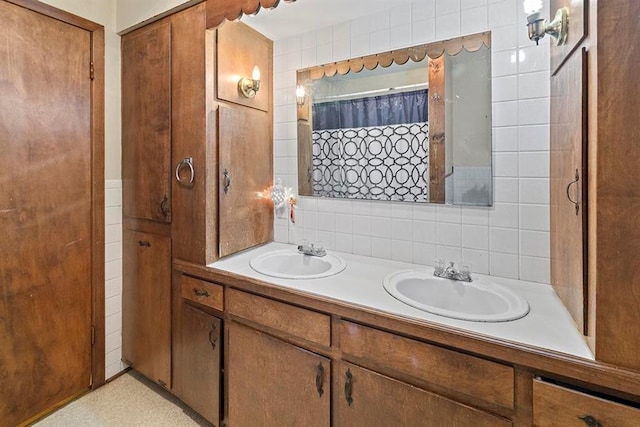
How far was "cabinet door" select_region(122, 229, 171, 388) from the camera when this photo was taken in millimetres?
1729

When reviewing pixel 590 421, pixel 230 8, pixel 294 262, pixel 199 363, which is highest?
pixel 230 8

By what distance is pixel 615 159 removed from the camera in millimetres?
720

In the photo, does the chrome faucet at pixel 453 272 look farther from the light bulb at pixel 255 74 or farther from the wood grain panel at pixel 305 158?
the light bulb at pixel 255 74

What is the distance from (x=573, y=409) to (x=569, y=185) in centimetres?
63

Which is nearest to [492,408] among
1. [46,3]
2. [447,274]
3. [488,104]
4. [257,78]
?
[447,274]

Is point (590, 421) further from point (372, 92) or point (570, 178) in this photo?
point (372, 92)

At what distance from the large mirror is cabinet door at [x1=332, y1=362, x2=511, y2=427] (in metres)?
0.86

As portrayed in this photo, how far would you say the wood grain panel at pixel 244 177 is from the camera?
1631 millimetres

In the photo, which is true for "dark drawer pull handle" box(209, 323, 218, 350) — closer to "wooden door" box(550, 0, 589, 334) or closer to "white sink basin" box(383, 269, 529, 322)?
"white sink basin" box(383, 269, 529, 322)

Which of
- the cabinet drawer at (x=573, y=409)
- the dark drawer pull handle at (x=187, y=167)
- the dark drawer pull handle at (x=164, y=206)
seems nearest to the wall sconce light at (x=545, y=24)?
the cabinet drawer at (x=573, y=409)

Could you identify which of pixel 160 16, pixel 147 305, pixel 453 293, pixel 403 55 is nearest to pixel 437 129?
pixel 403 55

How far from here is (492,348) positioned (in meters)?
0.86

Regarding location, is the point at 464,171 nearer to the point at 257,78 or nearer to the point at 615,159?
the point at 615,159

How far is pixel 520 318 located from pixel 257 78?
67.4 inches
